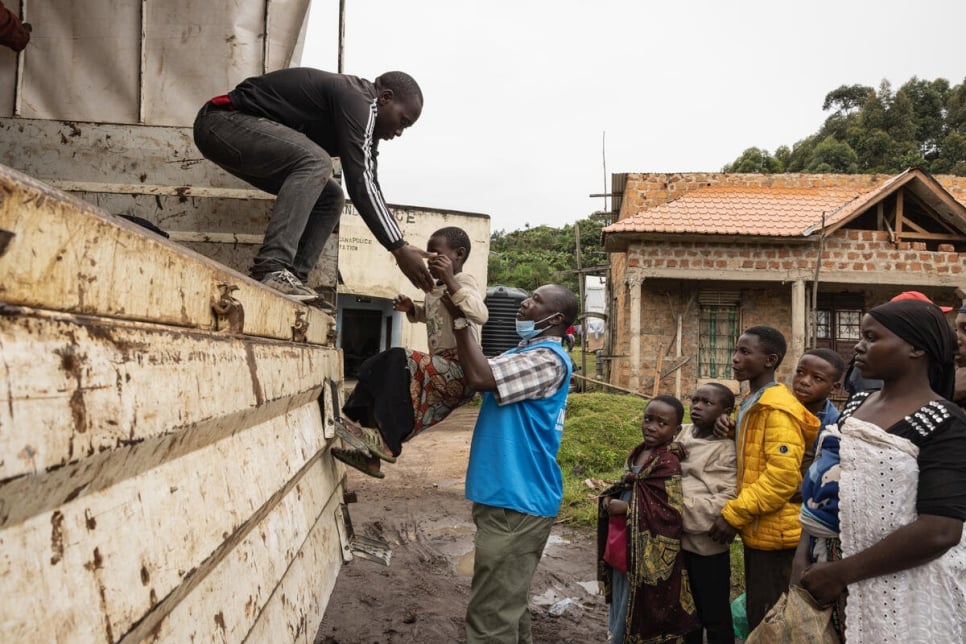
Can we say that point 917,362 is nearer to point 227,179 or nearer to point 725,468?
point 725,468

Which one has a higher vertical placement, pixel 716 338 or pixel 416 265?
pixel 416 265

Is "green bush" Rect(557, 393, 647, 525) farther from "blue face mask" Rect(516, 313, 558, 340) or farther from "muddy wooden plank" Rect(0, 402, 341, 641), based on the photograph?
"muddy wooden plank" Rect(0, 402, 341, 641)

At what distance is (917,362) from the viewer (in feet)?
5.77

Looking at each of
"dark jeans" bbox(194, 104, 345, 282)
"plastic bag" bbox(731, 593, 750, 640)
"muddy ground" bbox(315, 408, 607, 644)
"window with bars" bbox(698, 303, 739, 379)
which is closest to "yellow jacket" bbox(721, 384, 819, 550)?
"plastic bag" bbox(731, 593, 750, 640)

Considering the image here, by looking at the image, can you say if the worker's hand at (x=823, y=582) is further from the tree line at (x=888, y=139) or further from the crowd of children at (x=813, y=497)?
the tree line at (x=888, y=139)

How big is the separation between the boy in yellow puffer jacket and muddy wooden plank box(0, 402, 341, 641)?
6.61ft

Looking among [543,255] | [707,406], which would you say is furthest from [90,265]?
[543,255]

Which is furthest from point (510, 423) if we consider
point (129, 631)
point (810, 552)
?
point (129, 631)

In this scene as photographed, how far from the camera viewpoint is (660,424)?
9.88 ft

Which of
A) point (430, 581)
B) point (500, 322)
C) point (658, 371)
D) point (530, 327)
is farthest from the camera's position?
point (658, 371)

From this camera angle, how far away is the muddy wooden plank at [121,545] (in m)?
0.60

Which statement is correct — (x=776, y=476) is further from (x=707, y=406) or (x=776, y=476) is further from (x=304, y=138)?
(x=304, y=138)

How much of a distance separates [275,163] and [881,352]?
83.5 inches

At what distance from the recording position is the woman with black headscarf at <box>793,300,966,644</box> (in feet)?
5.28
